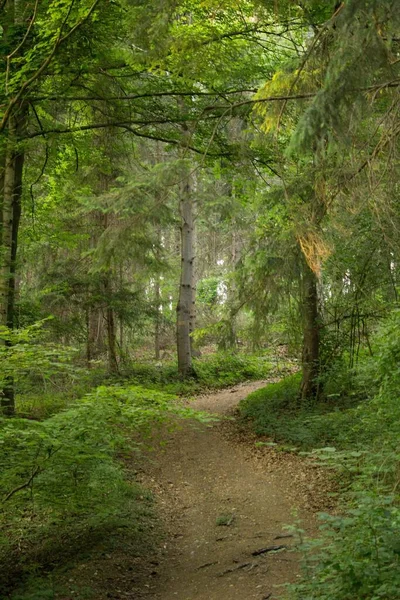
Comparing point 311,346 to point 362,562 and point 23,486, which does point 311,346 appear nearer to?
point 23,486

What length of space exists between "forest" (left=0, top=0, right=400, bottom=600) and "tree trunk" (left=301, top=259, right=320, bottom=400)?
5 centimetres

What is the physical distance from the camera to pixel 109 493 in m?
7.35

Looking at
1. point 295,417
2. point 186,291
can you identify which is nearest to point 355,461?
point 295,417

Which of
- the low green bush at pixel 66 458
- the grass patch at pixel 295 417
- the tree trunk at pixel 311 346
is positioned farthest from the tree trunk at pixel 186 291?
the low green bush at pixel 66 458

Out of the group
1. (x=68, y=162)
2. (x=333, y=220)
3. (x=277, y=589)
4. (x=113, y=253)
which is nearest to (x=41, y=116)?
(x=68, y=162)

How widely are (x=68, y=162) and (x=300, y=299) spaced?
5997 mm

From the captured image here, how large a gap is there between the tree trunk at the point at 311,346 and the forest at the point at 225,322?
0.05 m

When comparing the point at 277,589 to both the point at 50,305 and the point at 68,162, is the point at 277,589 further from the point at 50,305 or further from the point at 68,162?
the point at 50,305

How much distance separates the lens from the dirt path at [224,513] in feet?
17.8

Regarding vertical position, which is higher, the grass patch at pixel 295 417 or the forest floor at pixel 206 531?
the grass patch at pixel 295 417

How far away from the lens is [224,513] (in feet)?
24.5

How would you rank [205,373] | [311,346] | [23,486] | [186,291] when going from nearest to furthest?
[23,486] < [311,346] < [186,291] < [205,373]

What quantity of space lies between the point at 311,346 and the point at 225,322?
1.97 m

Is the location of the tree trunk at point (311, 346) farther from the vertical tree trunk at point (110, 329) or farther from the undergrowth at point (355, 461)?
the vertical tree trunk at point (110, 329)
